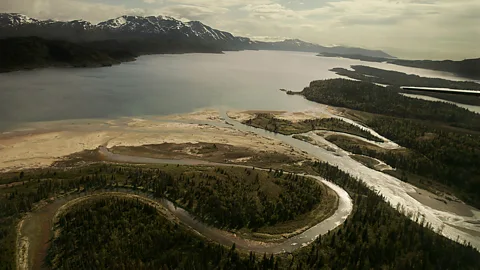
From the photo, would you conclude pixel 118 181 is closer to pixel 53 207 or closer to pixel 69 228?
pixel 53 207

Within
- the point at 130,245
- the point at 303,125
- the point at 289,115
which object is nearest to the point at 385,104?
the point at 289,115

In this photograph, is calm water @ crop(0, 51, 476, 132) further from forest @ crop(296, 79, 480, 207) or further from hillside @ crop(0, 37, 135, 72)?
forest @ crop(296, 79, 480, 207)

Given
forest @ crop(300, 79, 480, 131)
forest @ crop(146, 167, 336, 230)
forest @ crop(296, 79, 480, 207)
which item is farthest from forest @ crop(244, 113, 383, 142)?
forest @ crop(146, 167, 336, 230)

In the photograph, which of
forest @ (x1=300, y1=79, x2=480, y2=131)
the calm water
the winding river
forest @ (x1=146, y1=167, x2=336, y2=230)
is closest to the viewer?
the winding river

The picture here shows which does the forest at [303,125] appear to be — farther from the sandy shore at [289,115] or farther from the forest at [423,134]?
the forest at [423,134]

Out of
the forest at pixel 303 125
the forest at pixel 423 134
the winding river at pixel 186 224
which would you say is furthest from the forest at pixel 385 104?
the winding river at pixel 186 224

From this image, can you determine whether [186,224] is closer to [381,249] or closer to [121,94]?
[381,249]

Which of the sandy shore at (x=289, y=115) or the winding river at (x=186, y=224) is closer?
the winding river at (x=186, y=224)
